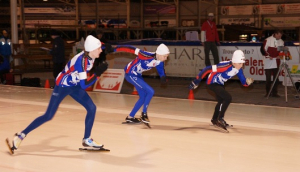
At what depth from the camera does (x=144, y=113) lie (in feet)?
36.3

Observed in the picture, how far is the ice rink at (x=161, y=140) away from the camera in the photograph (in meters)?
7.53

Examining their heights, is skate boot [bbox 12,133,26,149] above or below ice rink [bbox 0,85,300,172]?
above

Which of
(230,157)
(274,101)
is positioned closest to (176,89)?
(274,101)

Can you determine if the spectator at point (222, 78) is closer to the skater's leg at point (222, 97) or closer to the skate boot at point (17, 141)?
the skater's leg at point (222, 97)

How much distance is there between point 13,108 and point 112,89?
4.66m

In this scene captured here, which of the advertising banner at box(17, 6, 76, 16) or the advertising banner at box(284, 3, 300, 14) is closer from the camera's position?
the advertising banner at box(284, 3, 300, 14)

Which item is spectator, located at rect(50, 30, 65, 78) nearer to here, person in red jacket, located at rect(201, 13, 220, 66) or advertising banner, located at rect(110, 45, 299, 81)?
advertising banner, located at rect(110, 45, 299, 81)

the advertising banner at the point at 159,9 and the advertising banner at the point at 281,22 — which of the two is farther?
the advertising banner at the point at 159,9

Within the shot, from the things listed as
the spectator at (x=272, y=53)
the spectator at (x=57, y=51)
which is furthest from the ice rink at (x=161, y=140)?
the spectator at (x=57, y=51)

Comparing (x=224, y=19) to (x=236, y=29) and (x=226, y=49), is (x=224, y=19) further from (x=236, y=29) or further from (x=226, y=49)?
(x=226, y=49)

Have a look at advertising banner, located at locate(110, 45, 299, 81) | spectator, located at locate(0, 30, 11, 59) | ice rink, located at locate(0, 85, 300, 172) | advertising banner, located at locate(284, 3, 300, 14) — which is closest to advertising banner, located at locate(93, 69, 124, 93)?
ice rink, located at locate(0, 85, 300, 172)

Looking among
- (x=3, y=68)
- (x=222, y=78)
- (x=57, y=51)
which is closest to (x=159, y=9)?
(x=3, y=68)

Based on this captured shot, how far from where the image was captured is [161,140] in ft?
31.1

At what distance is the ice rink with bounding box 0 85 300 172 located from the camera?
296 inches
